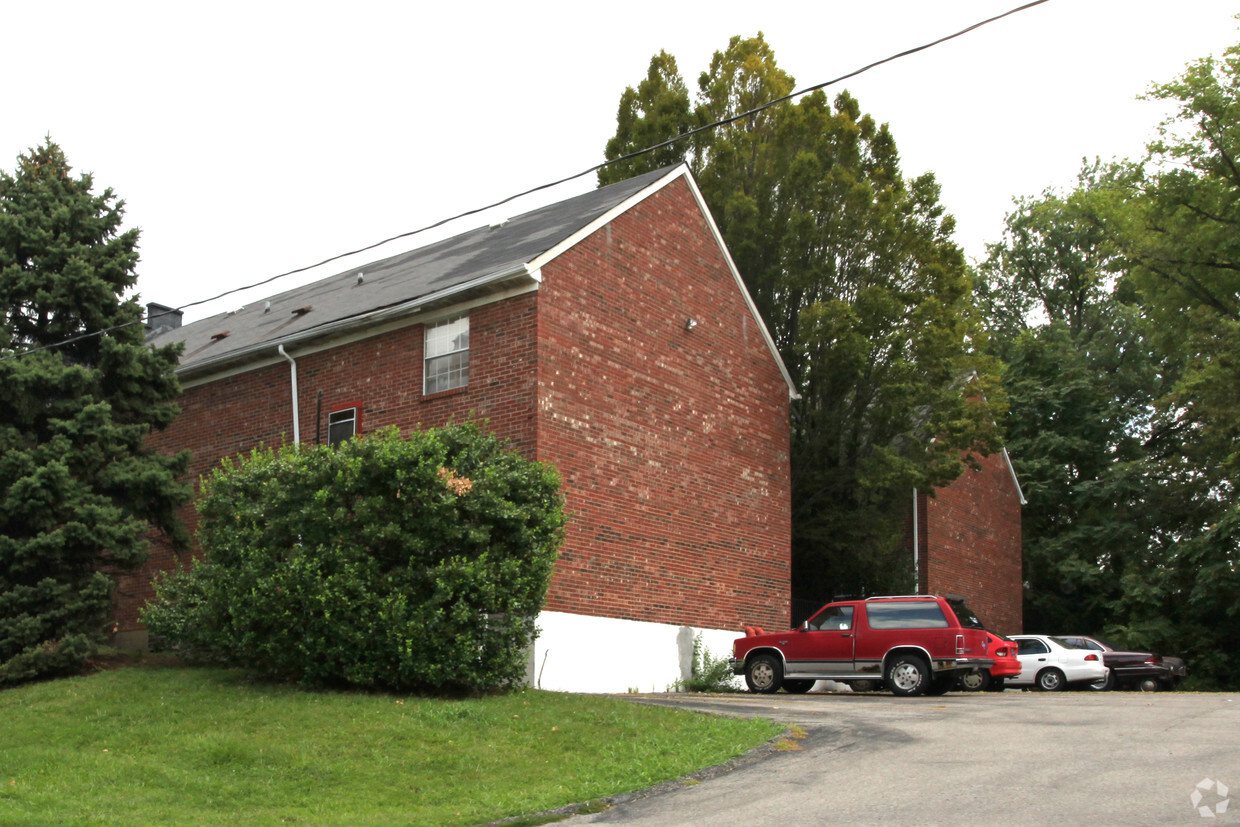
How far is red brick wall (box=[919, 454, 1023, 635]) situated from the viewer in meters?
31.3

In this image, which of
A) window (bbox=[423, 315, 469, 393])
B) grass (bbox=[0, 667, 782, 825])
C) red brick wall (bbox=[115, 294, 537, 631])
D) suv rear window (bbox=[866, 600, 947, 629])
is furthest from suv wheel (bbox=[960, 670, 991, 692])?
window (bbox=[423, 315, 469, 393])

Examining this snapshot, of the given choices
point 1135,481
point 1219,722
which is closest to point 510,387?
point 1219,722

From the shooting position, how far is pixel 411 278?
2481cm

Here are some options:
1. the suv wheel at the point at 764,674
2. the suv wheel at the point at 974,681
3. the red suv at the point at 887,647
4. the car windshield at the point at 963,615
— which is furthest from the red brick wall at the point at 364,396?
the suv wheel at the point at 974,681

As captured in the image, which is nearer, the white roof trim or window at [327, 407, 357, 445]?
window at [327, 407, 357, 445]

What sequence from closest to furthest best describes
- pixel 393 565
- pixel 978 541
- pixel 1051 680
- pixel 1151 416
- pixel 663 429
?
pixel 393 565, pixel 663 429, pixel 1051 680, pixel 978 541, pixel 1151 416

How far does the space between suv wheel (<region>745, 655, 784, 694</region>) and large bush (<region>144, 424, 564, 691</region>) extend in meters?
5.90

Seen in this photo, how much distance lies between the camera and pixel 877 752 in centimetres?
1229

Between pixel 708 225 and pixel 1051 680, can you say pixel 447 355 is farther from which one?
pixel 1051 680

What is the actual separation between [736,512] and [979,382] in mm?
6626

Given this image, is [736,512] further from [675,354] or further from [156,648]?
[156,648]

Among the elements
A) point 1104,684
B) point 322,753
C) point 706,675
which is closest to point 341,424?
point 706,675

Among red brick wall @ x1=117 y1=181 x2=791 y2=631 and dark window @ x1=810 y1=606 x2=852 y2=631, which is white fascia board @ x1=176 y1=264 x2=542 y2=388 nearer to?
red brick wall @ x1=117 y1=181 x2=791 y2=631

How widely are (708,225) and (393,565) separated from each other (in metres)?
11.2
